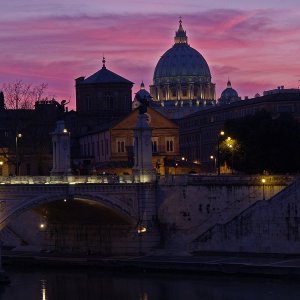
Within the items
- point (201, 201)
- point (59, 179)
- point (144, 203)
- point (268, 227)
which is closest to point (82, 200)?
point (59, 179)

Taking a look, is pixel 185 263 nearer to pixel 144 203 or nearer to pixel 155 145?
pixel 144 203

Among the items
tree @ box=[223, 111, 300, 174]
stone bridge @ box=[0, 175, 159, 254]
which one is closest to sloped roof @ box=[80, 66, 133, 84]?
tree @ box=[223, 111, 300, 174]

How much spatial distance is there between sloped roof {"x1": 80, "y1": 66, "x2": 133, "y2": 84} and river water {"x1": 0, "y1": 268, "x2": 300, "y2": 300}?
157 ft

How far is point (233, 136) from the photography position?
96125 millimetres

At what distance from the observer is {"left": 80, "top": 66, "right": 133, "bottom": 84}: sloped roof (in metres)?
124

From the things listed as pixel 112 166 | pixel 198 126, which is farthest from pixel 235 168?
pixel 198 126

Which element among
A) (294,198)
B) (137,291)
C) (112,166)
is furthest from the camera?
(112,166)

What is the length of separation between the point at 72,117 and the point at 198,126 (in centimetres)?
5008

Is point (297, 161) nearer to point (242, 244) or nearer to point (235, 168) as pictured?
point (235, 168)

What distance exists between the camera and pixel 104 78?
124500 millimetres

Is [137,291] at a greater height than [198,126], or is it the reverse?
[198,126]

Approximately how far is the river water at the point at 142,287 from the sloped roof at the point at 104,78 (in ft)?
157

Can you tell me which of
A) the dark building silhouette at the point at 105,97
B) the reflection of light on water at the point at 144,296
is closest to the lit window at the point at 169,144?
the dark building silhouette at the point at 105,97

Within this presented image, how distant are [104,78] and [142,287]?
176ft
